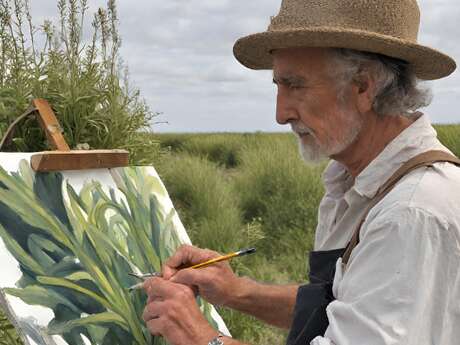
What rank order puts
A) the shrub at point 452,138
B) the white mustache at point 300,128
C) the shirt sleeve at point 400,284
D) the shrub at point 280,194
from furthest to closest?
1. the shrub at point 452,138
2. the shrub at point 280,194
3. the white mustache at point 300,128
4. the shirt sleeve at point 400,284

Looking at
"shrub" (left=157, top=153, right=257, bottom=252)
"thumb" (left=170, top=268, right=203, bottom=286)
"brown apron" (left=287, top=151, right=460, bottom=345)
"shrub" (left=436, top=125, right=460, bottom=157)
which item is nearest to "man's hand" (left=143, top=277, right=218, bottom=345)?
"thumb" (left=170, top=268, right=203, bottom=286)

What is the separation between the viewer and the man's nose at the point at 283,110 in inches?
79.3

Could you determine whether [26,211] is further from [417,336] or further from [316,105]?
[417,336]

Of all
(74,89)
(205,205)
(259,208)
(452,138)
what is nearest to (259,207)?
(259,208)

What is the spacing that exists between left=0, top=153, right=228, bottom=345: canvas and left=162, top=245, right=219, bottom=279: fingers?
134 millimetres

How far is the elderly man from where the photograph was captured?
1.55 metres

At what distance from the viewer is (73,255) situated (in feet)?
6.93

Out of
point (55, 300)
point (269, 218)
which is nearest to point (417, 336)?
point (55, 300)

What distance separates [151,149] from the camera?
3.65m

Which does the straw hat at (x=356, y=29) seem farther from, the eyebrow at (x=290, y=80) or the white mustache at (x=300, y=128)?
the white mustache at (x=300, y=128)

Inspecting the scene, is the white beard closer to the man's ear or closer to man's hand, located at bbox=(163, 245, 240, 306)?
the man's ear

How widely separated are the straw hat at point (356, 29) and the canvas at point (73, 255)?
0.77 metres

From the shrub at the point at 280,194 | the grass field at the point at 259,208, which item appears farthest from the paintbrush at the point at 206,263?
the shrub at the point at 280,194

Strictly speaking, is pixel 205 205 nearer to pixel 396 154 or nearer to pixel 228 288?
pixel 228 288
